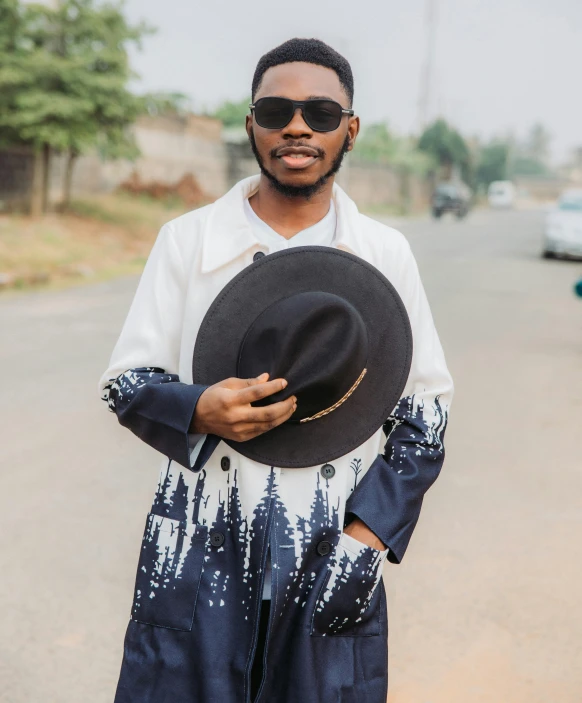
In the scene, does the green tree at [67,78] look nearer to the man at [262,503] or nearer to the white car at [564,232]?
the white car at [564,232]

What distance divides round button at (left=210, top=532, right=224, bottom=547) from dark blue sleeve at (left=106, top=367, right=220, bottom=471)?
13 centimetres

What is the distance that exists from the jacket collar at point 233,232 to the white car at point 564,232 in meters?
17.5

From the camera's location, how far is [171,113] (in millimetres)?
28344

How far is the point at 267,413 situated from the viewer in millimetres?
1562

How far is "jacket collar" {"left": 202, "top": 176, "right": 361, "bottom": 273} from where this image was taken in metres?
1.78

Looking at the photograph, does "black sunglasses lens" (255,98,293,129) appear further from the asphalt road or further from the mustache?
the asphalt road

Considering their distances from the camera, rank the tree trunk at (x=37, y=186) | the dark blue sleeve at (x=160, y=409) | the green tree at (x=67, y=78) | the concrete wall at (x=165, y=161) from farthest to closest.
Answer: the concrete wall at (x=165, y=161) → the tree trunk at (x=37, y=186) → the green tree at (x=67, y=78) → the dark blue sleeve at (x=160, y=409)

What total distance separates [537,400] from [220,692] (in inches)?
210

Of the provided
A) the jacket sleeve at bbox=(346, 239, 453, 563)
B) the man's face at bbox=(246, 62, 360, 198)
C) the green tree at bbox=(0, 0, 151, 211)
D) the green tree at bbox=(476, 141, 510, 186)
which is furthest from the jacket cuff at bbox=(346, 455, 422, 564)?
the green tree at bbox=(476, 141, 510, 186)

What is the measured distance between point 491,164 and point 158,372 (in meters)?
72.1

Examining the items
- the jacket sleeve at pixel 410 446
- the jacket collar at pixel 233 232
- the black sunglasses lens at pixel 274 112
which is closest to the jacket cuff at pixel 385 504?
the jacket sleeve at pixel 410 446

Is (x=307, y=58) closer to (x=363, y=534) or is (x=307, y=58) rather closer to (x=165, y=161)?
(x=363, y=534)

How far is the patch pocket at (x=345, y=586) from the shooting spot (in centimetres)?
177

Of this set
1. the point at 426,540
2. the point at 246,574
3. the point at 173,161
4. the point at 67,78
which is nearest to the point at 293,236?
the point at 246,574
